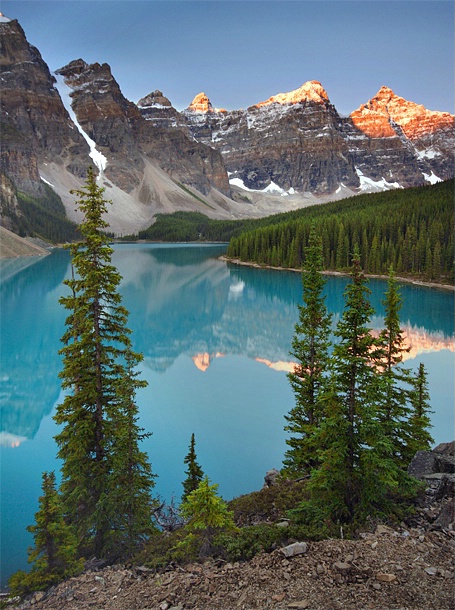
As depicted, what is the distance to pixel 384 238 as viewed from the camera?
88.8m

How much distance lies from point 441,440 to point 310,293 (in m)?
10.7

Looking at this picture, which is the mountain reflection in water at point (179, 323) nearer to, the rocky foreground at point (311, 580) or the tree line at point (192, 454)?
the tree line at point (192, 454)

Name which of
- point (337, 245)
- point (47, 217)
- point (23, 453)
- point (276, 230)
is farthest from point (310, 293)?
point (47, 217)

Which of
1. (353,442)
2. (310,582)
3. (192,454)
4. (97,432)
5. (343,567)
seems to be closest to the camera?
(310,582)

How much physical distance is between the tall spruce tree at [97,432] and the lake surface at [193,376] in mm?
2668

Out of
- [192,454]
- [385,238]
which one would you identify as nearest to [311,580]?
[192,454]

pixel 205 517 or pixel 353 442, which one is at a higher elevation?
pixel 353 442

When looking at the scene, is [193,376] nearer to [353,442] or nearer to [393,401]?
[393,401]

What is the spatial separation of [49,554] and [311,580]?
593 cm

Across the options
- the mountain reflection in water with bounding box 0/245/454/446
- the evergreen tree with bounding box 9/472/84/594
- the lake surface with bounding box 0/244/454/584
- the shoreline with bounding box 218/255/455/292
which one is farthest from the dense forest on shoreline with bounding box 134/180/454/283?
the evergreen tree with bounding box 9/472/84/594

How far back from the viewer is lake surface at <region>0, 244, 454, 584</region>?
18.5 metres

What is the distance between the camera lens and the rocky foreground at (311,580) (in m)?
7.07

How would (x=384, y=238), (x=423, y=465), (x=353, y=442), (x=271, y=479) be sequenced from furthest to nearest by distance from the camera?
(x=384, y=238)
(x=271, y=479)
(x=423, y=465)
(x=353, y=442)

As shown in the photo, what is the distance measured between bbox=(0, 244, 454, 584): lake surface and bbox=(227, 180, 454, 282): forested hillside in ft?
49.6
